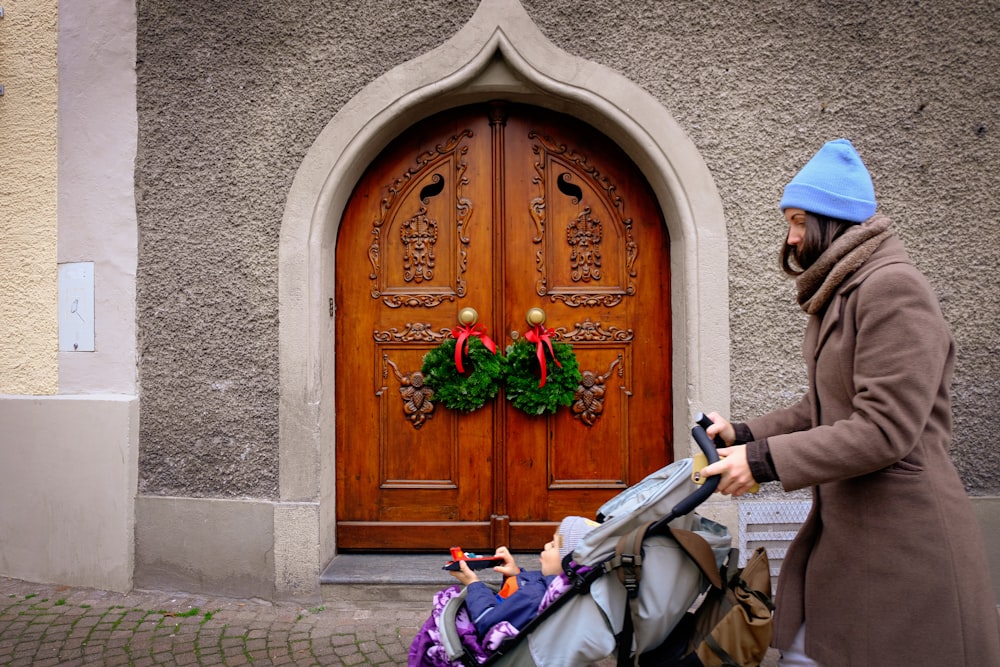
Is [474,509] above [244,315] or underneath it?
underneath

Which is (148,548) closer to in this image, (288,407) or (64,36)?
(288,407)

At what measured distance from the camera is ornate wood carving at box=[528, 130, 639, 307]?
165 inches

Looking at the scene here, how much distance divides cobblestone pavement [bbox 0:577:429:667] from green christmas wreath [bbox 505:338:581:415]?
1.31 meters

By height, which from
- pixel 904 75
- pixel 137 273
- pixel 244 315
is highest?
pixel 904 75

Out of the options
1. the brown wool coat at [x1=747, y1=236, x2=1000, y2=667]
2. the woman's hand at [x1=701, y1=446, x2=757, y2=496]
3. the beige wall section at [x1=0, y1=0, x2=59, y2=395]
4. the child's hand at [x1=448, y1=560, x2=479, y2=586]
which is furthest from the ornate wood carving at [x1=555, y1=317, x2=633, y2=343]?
the beige wall section at [x1=0, y1=0, x2=59, y2=395]

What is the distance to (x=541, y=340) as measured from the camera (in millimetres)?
4082

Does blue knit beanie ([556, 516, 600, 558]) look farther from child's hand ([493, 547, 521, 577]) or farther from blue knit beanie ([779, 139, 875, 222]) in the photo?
blue knit beanie ([779, 139, 875, 222])

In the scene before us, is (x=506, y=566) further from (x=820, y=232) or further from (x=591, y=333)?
(x=591, y=333)

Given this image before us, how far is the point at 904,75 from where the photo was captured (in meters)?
3.81

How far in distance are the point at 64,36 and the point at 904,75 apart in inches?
189

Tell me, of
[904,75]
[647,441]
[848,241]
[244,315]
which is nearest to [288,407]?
[244,315]

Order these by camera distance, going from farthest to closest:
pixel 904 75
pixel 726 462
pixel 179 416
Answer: pixel 179 416 → pixel 904 75 → pixel 726 462

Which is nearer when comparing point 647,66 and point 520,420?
point 647,66

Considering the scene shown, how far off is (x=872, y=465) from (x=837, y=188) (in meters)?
0.74
